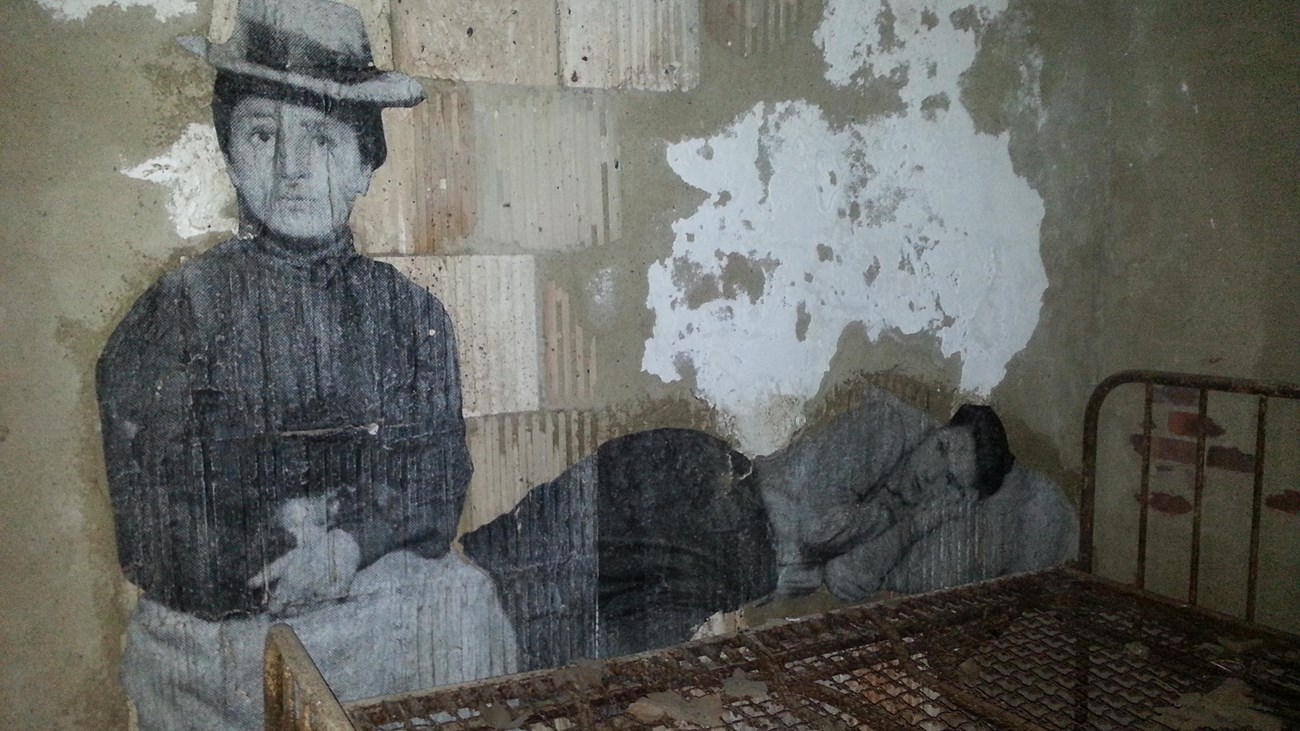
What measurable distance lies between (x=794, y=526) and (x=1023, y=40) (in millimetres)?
1599

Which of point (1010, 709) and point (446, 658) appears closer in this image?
point (1010, 709)

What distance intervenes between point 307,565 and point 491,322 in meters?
0.66

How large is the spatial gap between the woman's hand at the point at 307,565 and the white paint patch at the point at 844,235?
820 millimetres

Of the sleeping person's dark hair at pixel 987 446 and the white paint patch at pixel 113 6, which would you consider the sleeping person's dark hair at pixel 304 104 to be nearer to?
the white paint patch at pixel 113 6

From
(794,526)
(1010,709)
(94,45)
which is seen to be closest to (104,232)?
(94,45)

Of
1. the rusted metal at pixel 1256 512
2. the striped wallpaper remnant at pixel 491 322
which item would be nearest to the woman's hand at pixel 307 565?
the striped wallpaper remnant at pixel 491 322

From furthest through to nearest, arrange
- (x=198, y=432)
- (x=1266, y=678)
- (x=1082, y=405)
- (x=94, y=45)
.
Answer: (x=1082, y=405) → (x=1266, y=678) → (x=198, y=432) → (x=94, y=45)

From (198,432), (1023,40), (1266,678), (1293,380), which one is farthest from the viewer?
(1023,40)

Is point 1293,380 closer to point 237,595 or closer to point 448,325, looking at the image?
point 448,325

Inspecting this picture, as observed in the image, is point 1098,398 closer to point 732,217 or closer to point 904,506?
point 904,506

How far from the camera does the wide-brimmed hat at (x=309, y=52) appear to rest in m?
1.73

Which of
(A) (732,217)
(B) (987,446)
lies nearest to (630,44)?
(A) (732,217)

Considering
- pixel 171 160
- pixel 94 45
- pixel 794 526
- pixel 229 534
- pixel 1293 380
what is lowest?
pixel 794 526

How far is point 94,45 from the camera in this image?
1647mm
